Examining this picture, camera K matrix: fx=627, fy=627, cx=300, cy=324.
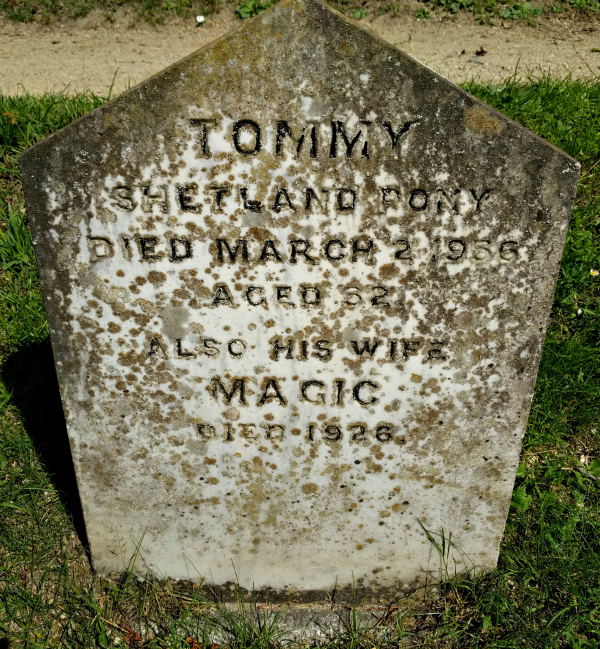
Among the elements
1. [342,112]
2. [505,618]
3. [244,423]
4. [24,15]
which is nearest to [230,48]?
[342,112]

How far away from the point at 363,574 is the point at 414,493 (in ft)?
1.33

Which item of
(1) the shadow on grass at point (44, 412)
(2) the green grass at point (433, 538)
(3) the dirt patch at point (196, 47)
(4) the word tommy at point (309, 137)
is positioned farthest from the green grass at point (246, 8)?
(4) the word tommy at point (309, 137)

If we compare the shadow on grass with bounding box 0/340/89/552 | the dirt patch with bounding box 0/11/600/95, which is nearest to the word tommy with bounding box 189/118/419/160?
the shadow on grass with bounding box 0/340/89/552

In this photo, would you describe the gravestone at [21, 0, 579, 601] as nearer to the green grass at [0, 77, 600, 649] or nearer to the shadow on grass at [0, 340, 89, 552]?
the green grass at [0, 77, 600, 649]

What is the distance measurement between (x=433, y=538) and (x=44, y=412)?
5.88 feet

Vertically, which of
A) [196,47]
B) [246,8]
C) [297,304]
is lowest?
[297,304]

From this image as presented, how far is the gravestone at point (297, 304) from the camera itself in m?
1.56

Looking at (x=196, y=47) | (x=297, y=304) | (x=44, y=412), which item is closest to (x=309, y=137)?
(x=297, y=304)

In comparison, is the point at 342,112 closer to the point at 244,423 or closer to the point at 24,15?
the point at 244,423

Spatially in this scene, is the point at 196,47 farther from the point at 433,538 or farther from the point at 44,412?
the point at 433,538

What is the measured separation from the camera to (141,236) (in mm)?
1719

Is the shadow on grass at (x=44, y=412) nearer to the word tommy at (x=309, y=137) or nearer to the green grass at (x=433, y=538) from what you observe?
the green grass at (x=433, y=538)

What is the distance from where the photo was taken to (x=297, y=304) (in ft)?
5.94

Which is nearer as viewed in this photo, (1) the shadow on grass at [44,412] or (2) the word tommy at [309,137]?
(2) the word tommy at [309,137]
